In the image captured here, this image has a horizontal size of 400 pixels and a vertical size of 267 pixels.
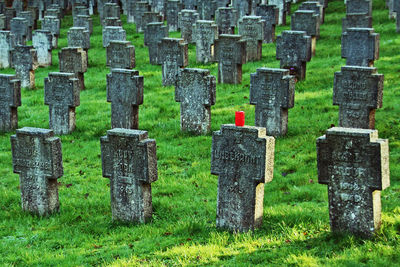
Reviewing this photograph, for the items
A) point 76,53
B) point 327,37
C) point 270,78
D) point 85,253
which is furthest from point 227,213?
point 327,37

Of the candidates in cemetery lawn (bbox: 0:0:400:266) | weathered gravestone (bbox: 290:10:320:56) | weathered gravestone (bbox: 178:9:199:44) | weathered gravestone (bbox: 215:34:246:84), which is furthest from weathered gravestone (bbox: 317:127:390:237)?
weathered gravestone (bbox: 178:9:199:44)

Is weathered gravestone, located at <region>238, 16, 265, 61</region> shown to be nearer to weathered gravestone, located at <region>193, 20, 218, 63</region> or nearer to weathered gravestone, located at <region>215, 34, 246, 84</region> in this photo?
weathered gravestone, located at <region>193, 20, 218, 63</region>

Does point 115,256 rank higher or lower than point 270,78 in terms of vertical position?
lower

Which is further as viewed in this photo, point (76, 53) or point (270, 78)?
point (76, 53)

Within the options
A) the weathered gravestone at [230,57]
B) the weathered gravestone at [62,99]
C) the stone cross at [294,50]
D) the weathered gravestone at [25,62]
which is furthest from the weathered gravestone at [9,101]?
the stone cross at [294,50]

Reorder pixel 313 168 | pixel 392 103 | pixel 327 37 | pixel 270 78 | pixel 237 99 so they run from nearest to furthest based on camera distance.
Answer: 1. pixel 313 168
2. pixel 270 78
3. pixel 392 103
4. pixel 237 99
5. pixel 327 37

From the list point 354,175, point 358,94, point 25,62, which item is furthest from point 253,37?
point 354,175

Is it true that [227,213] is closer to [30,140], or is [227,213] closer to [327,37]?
[30,140]

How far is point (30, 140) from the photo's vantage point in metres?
10.7

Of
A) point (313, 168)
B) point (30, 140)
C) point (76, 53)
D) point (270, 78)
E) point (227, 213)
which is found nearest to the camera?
point (227, 213)

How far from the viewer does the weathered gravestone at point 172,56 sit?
18344mm

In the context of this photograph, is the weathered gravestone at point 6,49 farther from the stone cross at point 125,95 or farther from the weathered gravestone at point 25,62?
the stone cross at point 125,95

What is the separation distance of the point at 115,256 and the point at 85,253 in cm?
45

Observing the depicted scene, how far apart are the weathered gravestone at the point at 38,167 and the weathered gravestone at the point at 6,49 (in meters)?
12.8
